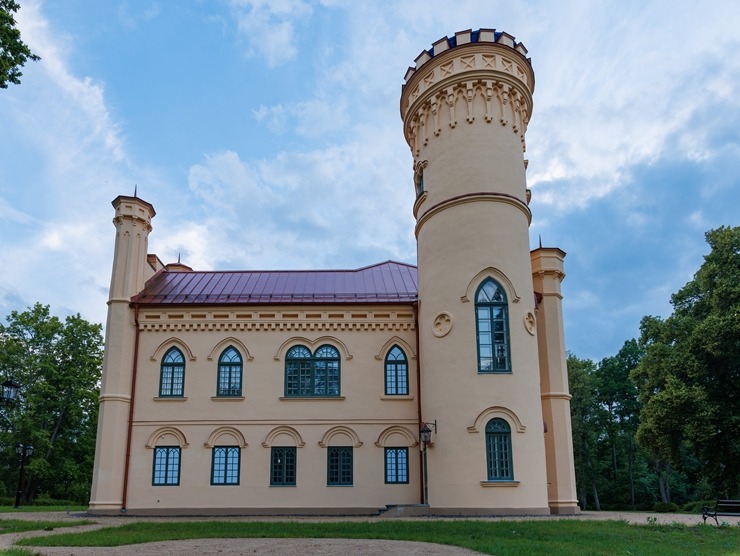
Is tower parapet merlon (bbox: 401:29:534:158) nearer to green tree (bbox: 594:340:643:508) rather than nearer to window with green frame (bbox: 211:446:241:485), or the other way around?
window with green frame (bbox: 211:446:241:485)

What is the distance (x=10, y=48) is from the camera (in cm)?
1153

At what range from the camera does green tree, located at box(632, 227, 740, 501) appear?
75.3ft

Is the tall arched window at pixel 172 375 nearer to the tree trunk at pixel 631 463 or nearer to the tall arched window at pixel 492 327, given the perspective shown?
the tall arched window at pixel 492 327

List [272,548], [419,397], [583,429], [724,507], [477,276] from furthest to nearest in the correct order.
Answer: [583,429]
[419,397]
[477,276]
[724,507]
[272,548]

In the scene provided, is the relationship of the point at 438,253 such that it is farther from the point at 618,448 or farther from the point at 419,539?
the point at 618,448

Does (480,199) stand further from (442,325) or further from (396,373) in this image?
(396,373)

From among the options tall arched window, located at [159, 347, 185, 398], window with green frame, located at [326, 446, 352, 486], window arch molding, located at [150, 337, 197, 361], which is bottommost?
window with green frame, located at [326, 446, 352, 486]

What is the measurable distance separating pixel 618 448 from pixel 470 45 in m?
37.3

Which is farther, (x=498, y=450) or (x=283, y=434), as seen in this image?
(x=283, y=434)

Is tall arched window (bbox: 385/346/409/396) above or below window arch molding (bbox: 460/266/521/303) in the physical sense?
below

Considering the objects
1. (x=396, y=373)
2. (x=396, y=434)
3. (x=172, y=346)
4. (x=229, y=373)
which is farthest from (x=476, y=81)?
(x=172, y=346)

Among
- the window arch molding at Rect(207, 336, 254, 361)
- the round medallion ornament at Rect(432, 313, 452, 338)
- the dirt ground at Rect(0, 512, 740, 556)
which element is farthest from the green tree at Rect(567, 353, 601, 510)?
the dirt ground at Rect(0, 512, 740, 556)

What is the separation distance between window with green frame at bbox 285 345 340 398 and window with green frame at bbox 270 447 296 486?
6.36ft

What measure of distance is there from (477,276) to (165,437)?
39.4 feet
